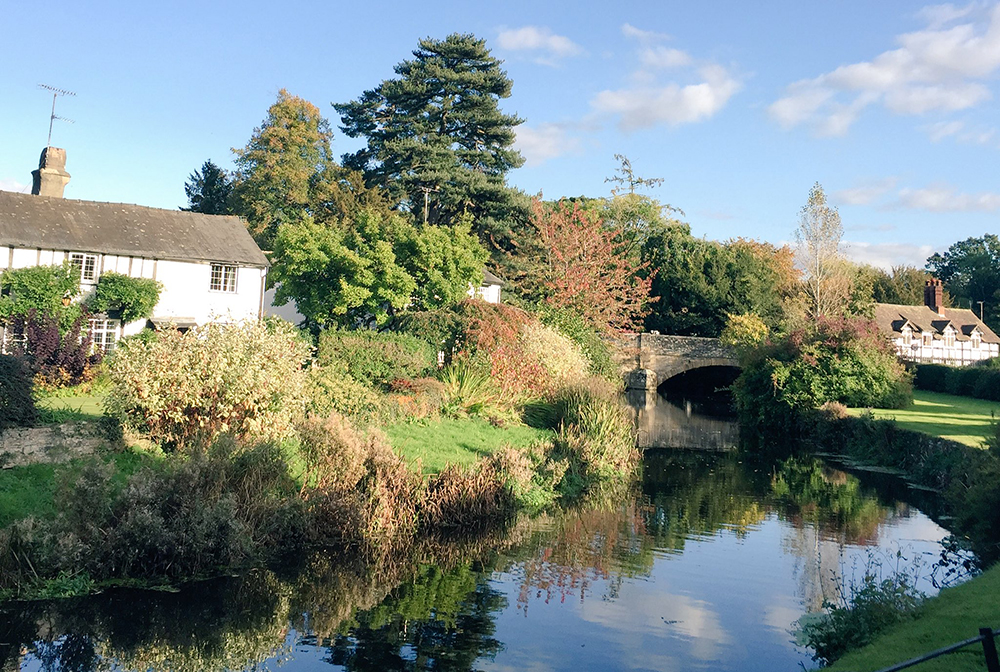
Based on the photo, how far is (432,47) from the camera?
4769 centimetres

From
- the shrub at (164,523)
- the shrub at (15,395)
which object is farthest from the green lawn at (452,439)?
the shrub at (15,395)

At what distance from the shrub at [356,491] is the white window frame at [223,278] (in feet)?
76.0

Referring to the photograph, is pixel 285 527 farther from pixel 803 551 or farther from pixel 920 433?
pixel 920 433

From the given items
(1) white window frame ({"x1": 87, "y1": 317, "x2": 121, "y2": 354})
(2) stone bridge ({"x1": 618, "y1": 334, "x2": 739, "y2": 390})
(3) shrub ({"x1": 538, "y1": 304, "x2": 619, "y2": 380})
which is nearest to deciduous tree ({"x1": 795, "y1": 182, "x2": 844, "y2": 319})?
(2) stone bridge ({"x1": 618, "y1": 334, "x2": 739, "y2": 390})

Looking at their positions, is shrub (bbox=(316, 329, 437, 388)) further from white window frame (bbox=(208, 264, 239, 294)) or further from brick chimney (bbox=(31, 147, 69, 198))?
brick chimney (bbox=(31, 147, 69, 198))

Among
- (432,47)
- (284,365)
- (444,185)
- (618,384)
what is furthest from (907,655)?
(432,47)

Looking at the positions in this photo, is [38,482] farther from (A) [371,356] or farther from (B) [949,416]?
(B) [949,416]

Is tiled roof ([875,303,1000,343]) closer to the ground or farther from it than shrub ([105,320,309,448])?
farther from it

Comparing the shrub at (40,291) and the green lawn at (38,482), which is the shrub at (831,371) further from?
the shrub at (40,291)

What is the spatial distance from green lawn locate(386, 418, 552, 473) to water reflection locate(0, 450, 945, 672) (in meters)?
2.59

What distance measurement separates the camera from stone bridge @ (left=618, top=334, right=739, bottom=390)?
53.1 meters

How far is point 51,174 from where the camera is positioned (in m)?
37.5

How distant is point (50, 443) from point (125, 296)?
19.3 m

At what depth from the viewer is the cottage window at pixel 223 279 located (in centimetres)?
3622
